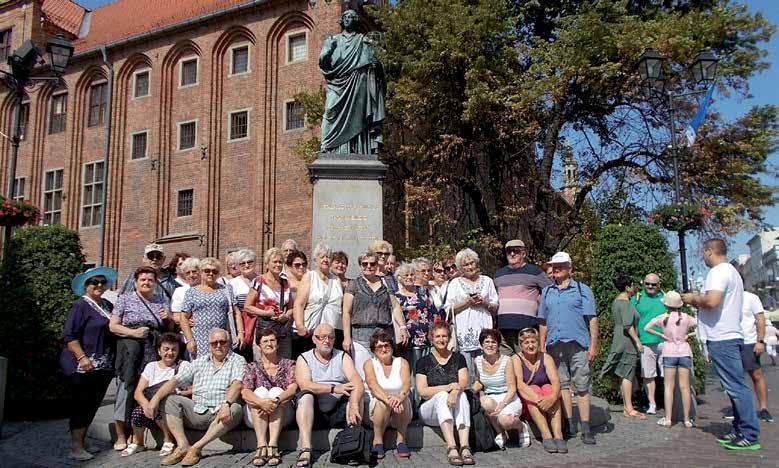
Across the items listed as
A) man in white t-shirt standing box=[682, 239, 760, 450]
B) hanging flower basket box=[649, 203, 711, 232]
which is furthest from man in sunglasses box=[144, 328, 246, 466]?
hanging flower basket box=[649, 203, 711, 232]

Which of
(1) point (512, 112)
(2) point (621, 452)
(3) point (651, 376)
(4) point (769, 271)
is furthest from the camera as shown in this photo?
(4) point (769, 271)

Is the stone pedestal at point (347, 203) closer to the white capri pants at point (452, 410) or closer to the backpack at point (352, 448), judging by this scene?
the white capri pants at point (452, 410)

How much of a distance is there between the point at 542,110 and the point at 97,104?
2228 centimetres

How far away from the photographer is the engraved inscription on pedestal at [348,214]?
28.7 feet

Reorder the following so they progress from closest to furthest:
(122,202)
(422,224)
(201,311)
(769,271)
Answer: (201,311)
(422,224)
(122,202)
(769,271)

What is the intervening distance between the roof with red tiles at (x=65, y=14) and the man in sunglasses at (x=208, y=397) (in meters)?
32.0

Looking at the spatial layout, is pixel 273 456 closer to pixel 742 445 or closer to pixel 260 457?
pixel 260 457

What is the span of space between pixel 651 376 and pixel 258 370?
516 cm

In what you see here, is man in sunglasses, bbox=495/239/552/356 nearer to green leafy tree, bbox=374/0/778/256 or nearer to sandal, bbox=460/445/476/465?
sandal, bbox=460/445/476/465

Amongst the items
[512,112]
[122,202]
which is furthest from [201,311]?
[122,202]

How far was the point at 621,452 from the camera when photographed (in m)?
5.80

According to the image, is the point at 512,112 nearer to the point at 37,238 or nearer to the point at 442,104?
the point at 442,104

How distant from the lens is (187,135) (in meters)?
26.7

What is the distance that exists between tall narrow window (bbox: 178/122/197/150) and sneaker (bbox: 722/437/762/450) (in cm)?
2422
